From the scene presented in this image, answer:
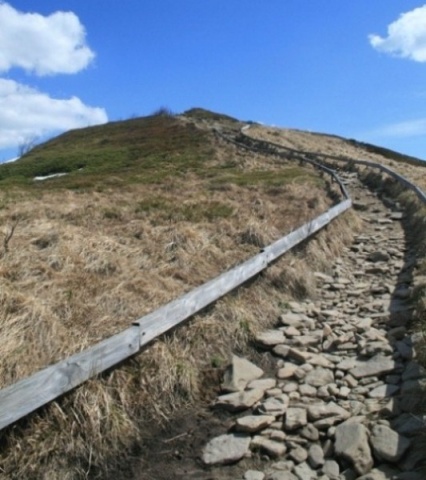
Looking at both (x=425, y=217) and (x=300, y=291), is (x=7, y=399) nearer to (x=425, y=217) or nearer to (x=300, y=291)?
(x=300, y=291)

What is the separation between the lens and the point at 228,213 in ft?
42.3

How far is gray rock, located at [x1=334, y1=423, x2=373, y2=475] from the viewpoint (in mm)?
4230

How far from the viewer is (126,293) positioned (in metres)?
6.94

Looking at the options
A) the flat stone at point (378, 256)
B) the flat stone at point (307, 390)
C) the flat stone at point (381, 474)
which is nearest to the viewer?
the flat stone at point (381, 474)

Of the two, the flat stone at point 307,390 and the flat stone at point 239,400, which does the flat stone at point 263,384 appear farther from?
the flat stone at point 307,390

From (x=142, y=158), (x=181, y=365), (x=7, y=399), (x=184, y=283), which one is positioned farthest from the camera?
(x=142, y=158)

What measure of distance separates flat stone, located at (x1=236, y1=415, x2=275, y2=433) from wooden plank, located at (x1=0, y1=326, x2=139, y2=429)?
123cm

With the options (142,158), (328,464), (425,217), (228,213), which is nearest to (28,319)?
(328,464)

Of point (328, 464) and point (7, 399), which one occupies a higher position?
point (7, 399)

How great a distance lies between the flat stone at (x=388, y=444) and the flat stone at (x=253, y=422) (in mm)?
953

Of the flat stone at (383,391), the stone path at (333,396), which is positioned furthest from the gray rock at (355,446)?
the flat stone at (383,391)

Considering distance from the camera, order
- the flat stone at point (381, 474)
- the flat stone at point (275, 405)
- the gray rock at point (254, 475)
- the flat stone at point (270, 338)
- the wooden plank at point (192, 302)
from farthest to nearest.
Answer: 1. the flat stone at point (270, 338)
2. the wooden plank at point (192, 302)
3. the flat stone at point (275, 405)
4. the gray rock at point (254, 475)
5. the flat stone at point (381, 474)

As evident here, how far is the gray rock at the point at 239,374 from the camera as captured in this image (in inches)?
223

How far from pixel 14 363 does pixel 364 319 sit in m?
4.68
